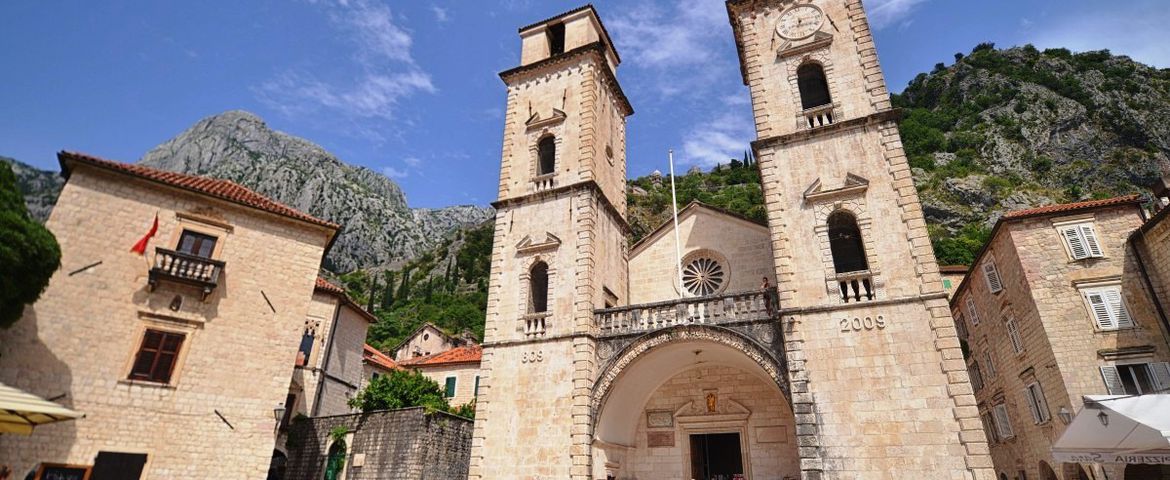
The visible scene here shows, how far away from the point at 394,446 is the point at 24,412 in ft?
33.1

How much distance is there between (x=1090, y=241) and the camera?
16.5 metres

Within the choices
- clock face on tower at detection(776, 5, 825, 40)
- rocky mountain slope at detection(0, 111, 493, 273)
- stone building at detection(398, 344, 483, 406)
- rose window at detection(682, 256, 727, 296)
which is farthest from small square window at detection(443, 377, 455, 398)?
rocky mountain slope at detection(0, 111, 493, 273)

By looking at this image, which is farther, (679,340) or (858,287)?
(679,340)

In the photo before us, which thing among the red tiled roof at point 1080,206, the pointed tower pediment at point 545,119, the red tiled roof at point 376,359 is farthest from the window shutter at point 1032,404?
the red tiled roof at point 376,359

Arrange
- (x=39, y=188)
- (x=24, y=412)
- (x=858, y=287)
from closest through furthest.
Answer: (x=24, y=412), (x=858, y=287), (x=39, y=188)

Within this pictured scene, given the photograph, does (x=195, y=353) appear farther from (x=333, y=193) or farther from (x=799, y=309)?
(x=333, y=193)

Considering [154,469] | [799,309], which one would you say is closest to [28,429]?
[154,469]

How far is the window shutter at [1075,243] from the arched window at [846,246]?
21.5 feet

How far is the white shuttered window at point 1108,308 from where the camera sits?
15359 mm

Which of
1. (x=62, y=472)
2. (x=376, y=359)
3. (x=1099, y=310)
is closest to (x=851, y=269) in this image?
(x=1099, y=310)

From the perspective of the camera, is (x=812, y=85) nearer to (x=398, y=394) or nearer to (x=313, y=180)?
(x=398, y=394)

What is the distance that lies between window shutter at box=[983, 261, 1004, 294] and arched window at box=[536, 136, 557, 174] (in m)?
16.1

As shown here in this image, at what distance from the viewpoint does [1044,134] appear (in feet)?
214

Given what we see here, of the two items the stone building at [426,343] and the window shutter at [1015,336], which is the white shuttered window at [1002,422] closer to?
the window shutter at [1015,336]
